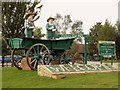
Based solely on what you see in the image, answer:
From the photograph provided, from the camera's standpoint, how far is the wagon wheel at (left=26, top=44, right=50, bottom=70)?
16861 millimetres

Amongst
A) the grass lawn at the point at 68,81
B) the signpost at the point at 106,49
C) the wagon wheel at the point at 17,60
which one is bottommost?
the grass lawn at the point at 68,81

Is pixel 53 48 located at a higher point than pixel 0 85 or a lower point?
higher

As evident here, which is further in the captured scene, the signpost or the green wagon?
the signpost

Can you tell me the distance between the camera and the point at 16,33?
86.2ft

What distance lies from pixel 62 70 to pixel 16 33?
43.3 feet

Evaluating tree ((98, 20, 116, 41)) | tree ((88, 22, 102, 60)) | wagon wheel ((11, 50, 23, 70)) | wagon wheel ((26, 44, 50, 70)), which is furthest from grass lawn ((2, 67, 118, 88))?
tree ((88, 22, 102, 60))

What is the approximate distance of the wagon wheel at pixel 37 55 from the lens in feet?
55.3

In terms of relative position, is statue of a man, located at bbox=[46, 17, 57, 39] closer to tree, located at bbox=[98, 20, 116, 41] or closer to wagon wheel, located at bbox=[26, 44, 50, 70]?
wagon wheel, located at bbox=[26, 44, 50, 70]

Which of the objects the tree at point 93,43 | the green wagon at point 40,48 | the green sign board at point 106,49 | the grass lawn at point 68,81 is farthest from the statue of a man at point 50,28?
the tree at point 93,43

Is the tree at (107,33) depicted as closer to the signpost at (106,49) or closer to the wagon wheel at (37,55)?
Result: the signpost at (106,49)

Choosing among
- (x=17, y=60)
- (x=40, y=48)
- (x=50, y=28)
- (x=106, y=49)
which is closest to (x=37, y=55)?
(x=40, y=48)

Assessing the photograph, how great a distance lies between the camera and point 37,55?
17.1m

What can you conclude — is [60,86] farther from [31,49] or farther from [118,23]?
[118,23]

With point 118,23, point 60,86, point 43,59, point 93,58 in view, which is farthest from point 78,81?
point 93,58
